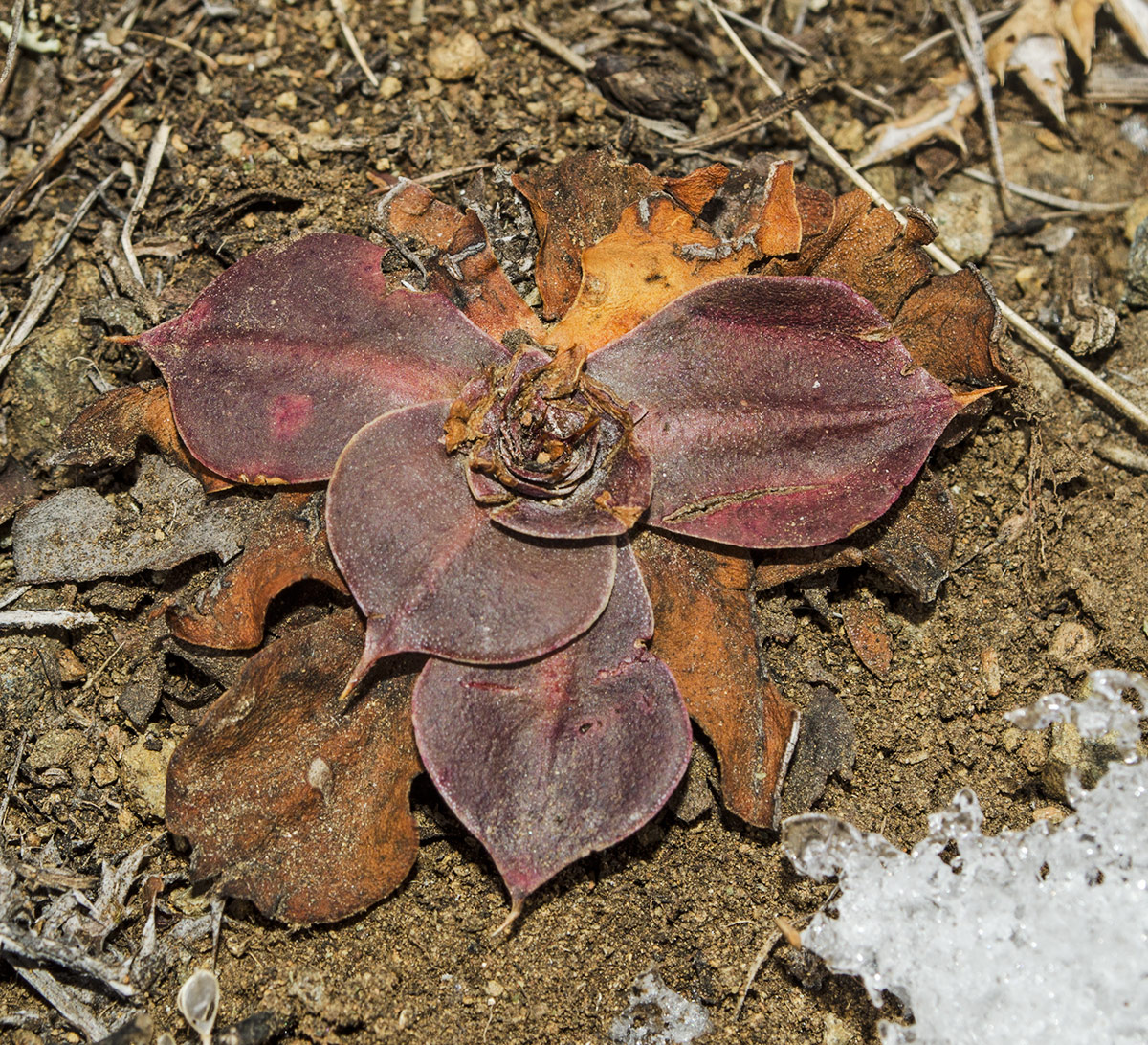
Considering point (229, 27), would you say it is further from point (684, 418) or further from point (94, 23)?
point (684, 418)

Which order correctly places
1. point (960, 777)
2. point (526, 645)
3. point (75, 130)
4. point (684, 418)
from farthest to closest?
1. point (75, 130)
2. point (960, 777)
3. point (684, 418)
4. point (526, 645)

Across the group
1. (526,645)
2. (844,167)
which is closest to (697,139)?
(844,167)

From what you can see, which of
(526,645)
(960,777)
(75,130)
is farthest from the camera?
(75,130)

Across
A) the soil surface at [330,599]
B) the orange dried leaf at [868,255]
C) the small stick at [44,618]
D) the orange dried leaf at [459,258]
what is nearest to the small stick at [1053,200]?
the soil surface at [330,599]

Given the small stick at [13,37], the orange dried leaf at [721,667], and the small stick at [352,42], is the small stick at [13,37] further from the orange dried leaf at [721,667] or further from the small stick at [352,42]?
the orange dried leaf at [721,667]

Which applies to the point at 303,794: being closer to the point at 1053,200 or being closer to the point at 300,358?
the point at 300,358

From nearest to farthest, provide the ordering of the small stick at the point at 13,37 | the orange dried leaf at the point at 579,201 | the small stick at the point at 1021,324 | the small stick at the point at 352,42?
the orange dried leaf at the point at 579,201
the small stick at the point at 13,37
the small stick at the point at 1021,324
the small stick at the point at 352,42
